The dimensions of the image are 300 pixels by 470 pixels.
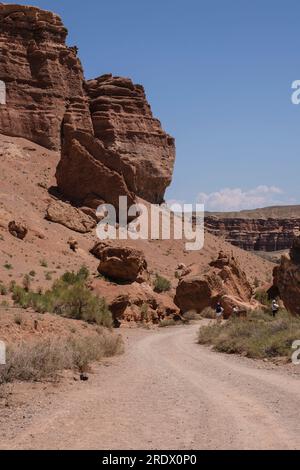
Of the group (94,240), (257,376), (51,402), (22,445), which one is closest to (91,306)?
(257,376)

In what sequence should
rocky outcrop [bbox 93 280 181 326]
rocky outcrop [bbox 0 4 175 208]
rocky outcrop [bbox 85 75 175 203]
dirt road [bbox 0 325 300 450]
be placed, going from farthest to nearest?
1. rocky outcrop [bbox 85 75 175 203]
2. rocky outcrop [bbox 0 4 175 208]
3. rocky outcrop [bbox 93 280 181 326]
4. dirt road [bbox 0 325 300 450]

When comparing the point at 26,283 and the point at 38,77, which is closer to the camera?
the point at 26,283

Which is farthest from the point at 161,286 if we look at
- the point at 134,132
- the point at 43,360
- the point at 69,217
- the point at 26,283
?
the point at 134,132

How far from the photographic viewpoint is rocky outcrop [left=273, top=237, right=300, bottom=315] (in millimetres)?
17594

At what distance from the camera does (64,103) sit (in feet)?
216

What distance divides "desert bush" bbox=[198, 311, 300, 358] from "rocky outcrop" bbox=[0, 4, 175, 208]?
33484 millimetres

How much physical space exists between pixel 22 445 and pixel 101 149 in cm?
4592

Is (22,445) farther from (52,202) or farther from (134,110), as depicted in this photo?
(134,110)

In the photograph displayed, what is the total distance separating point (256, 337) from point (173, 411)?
947cm

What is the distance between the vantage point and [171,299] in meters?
34.3

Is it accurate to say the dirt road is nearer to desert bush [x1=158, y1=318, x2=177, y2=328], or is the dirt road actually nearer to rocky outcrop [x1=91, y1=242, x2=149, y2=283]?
desert bush [x1=158, y1=318, x2=177, y2=328]

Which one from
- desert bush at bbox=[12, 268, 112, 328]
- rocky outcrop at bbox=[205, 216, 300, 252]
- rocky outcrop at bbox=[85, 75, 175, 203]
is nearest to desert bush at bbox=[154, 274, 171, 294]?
desert bush at bbox=[12, 268, 112, 328]

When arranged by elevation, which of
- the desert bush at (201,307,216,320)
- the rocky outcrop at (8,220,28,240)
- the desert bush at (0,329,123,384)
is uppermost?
the rocky outcrop at (8,220,28,240)

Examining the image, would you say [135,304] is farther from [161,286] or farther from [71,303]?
[161,286]
